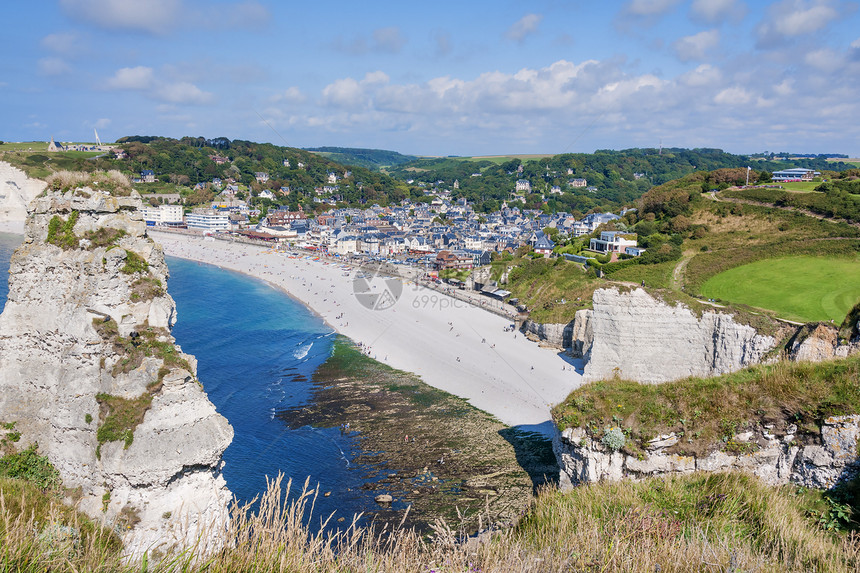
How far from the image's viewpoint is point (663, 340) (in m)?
27.7

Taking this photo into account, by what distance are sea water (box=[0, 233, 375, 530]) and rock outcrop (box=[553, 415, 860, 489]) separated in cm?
725

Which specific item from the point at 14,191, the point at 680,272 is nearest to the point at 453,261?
the point at 680,272

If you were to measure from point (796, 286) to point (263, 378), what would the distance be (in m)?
33.5

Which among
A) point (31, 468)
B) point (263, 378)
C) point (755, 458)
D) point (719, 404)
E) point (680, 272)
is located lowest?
point (263, 378)

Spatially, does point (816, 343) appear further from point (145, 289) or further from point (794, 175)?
point (794, 175)

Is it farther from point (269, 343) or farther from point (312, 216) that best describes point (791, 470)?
point (312, 216)

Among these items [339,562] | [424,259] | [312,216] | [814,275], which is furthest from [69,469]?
[312,216]

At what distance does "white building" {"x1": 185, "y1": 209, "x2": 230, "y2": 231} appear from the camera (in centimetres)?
10662

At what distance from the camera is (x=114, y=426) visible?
11508 mm

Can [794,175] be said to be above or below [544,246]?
above

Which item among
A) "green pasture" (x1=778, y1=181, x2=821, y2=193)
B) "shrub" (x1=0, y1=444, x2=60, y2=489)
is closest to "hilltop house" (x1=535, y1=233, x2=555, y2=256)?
"green pasture" (x1=778, y1=181, x2=821, y2=193)

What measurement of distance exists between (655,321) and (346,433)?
16903 mm

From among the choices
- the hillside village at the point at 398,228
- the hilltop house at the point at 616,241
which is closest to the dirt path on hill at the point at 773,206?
the hilltop house at the point at 616,241

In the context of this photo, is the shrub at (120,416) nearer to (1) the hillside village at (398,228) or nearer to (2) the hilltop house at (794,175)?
(1) the hillside village at (398,228)
